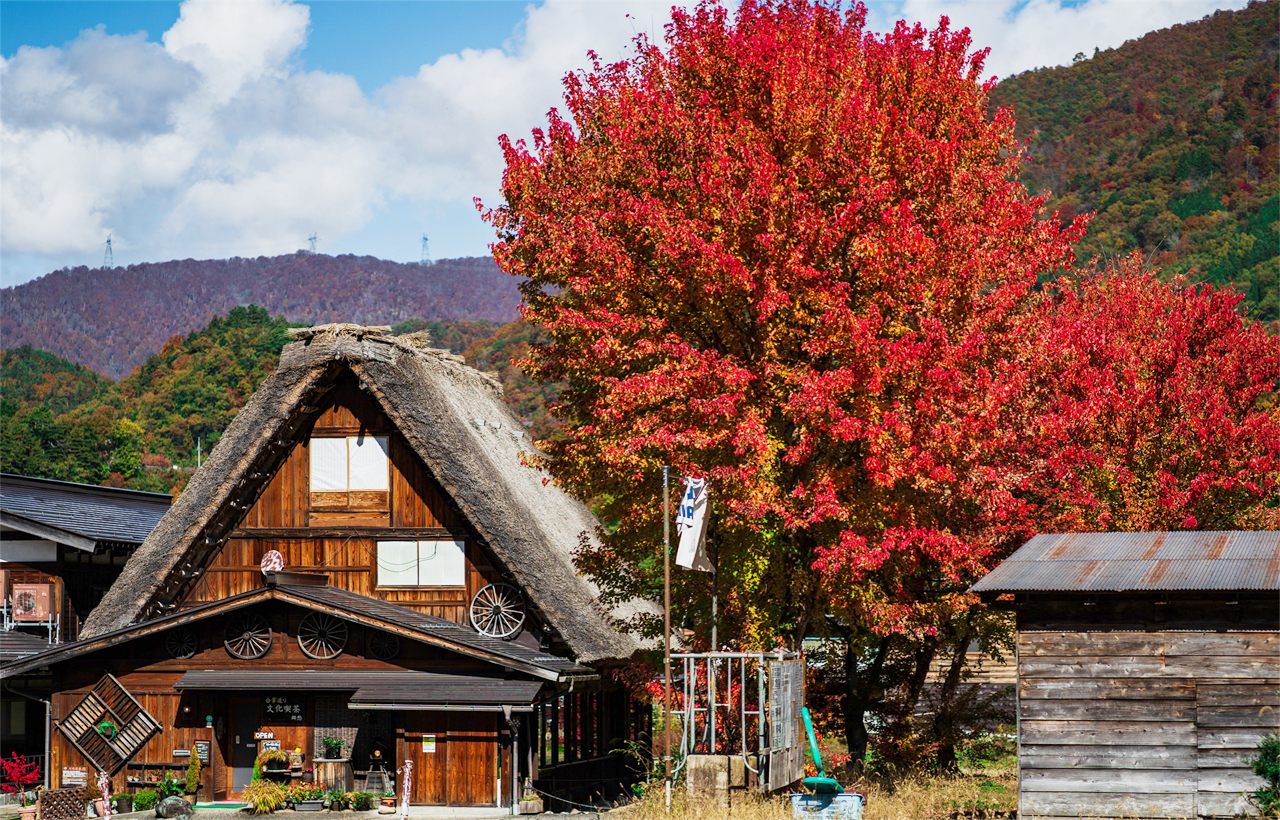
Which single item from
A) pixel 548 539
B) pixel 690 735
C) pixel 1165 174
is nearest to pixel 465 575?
pixel 548 539

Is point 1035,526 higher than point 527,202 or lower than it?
lower

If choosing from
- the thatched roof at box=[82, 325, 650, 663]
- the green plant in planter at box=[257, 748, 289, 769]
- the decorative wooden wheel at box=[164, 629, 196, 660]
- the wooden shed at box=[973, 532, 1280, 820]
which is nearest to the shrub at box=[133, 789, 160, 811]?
the green plant in planter at box=[257, 748, 289, 769]

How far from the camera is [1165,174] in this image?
341 ft

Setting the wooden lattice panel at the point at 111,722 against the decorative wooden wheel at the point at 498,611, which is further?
the decorative wooden wheel at the point at 498,611

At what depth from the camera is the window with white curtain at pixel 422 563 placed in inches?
1127

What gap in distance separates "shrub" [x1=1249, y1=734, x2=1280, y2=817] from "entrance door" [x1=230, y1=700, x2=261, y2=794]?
19206mm

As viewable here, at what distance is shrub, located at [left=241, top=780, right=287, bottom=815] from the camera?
85.3 ft

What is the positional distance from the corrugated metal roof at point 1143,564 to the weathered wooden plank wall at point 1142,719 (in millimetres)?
941

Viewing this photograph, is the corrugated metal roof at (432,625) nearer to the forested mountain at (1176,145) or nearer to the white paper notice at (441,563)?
the white paper notice at (441,563)

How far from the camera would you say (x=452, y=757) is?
2636 cm

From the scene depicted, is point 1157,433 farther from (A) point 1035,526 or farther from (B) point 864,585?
(B) point 864,585

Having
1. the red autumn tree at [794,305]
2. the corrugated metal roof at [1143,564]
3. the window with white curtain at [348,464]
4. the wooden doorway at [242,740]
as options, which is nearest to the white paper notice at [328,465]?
the window with white curtain at [348,464]

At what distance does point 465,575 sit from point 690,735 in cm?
804

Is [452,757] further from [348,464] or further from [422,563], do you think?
[348,464]
